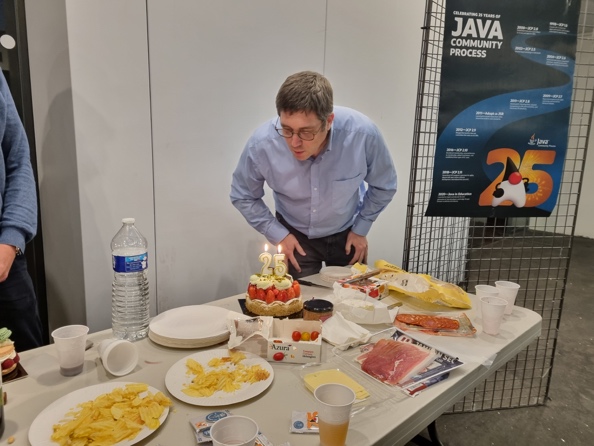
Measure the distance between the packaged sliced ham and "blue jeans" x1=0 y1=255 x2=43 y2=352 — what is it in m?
1.20

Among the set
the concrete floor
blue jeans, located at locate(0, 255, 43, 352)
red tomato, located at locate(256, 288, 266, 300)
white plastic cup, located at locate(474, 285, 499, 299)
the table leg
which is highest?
red tomato, located at locate(256, 288, 266, 300)

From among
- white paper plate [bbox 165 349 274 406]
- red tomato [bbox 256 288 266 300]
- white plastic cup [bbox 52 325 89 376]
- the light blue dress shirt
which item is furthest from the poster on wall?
white plastic cup [bbox 52 325 89 376]

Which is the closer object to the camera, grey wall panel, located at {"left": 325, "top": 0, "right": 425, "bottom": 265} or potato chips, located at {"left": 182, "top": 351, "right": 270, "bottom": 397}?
potato chips, located at {"left": 182, "top": 351, "right": 270, "bottom": 397}

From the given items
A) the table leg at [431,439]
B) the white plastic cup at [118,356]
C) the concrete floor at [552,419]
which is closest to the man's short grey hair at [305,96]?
the white plastic cup at [118,356]

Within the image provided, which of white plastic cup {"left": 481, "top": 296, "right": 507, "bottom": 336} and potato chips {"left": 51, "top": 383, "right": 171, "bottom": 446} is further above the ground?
white plastic cup {"left": 481, "top": 296, "right": 507, "bottom": 336}

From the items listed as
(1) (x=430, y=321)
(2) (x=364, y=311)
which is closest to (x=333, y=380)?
(2) (x=364, y=311)

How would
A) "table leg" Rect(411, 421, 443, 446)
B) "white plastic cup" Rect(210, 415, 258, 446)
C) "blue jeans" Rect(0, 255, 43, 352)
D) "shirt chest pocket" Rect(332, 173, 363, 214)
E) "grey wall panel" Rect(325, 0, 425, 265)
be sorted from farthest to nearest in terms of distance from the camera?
"grey wall panel" Rect(325, 0, 425, 265) → "shirt chest pocket" Rect(332, 173, 363, 214) → "table leg" Rect(411, 421, 443, 446) → "blue jeans" Rect(0, 255, 43, 352) → "white plastic cup" Rect(210, 415, 258, 446)

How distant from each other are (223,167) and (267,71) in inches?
22.8

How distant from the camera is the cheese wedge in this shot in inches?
43.8

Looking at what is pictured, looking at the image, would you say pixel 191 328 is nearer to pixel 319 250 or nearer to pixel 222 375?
pixel 222 375

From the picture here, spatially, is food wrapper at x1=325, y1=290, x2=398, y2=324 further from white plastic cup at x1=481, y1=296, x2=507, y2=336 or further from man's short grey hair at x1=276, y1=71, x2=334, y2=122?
man's short grey hair at x1=276, y1=71, x2=334, y2=122

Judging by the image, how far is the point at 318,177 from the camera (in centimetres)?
211

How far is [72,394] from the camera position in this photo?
1.07 meters

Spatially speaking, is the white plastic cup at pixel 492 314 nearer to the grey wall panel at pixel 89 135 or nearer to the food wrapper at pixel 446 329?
the food wrapper at pixel 446 329
